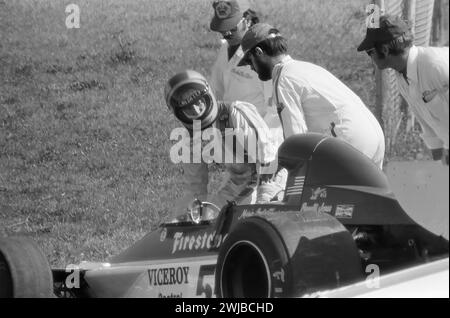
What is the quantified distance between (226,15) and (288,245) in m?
4.01

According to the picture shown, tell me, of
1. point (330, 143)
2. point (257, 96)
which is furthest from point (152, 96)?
point (330, 143)

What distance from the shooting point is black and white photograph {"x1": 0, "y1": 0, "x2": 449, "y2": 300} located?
3803 millimetres

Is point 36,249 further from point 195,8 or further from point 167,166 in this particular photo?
point 195,8

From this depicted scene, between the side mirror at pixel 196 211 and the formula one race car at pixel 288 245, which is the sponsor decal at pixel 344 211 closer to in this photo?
the formula one race car at pixel 288 245

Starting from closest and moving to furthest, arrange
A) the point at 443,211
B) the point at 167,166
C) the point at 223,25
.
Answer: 1. the point at 443,211
2. the point at 223,25
3. the point at 167,166

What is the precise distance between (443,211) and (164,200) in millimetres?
6386

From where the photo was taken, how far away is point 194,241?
4.85 meters

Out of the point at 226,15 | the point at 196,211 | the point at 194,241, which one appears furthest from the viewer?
the point at 226,15

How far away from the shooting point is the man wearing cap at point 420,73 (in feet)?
12.3

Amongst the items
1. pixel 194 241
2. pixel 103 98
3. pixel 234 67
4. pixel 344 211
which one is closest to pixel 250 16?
pixel 234 67

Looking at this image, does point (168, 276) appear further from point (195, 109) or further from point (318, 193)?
point (195, 109)

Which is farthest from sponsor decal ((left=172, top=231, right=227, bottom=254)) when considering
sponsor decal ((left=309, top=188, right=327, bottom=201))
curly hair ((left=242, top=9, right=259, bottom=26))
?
curly hair ((left=242, top=9, right=259, bottom=26))
